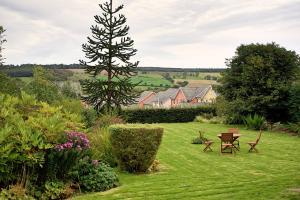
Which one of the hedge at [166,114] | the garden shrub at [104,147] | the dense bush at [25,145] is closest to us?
the dense bush at [25,145]

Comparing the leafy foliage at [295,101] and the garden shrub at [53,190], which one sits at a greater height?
the leafy foliage at [295,101]

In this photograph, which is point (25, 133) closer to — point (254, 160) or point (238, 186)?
point (238, 186)

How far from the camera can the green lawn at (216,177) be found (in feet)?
32.6

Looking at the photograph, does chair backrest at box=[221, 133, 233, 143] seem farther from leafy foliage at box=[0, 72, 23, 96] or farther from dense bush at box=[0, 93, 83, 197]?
leafy foliage at box=[0, 72, 23, 96]

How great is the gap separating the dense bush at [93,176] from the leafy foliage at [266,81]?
2004cm

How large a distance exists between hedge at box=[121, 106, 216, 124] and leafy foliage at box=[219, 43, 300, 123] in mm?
10149

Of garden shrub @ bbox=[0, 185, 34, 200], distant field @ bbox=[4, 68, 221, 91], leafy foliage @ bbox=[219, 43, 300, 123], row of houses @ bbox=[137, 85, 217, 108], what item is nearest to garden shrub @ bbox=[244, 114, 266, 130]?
leafy foliage @ bbox=[219, 43, 300, 123]

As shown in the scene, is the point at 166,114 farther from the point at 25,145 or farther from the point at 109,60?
Result: the point at 25,145

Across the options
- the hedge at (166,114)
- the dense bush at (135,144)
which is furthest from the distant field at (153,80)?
the dense bush at (135,144)

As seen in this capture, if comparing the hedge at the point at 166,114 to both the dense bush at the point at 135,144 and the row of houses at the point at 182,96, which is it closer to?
the dense bush at the point at 135,144

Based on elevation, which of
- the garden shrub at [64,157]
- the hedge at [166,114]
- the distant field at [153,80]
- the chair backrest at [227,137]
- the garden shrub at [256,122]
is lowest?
the hedge at [166,114]

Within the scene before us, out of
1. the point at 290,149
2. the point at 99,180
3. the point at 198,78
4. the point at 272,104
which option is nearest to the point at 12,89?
the point at 99,180

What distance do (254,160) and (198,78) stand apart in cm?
10895

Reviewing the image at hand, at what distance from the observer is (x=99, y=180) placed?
11062 millimetres
